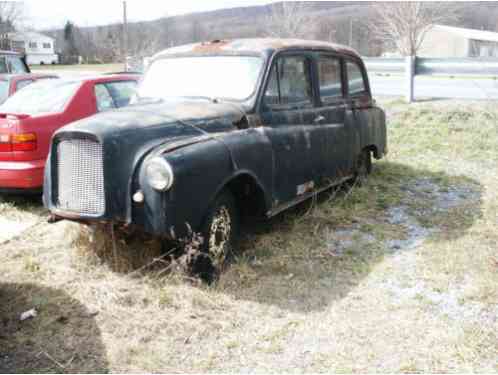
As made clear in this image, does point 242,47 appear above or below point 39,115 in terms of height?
above

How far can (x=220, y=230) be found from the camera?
447 cm

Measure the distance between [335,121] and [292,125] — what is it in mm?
943

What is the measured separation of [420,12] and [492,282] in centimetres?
2584

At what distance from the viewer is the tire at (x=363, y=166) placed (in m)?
7.13

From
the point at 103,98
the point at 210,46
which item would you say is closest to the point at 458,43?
the point at 103,98

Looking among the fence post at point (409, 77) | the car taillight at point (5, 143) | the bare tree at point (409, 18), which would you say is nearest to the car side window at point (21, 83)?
the car taillight at point (5, 143)

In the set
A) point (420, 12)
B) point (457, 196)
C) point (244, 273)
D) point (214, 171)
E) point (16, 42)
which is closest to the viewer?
point (214, 171)

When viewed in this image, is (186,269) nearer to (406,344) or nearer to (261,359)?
(261,359)

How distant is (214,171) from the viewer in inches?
165

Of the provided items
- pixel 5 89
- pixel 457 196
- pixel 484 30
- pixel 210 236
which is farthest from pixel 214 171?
pixel 484 30

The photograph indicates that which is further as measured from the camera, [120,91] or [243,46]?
[120,91]

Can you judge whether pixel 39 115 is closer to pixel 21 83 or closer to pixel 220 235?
pixel 21 83

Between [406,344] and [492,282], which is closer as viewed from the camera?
[406,344]

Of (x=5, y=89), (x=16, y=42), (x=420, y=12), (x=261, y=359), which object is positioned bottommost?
(x=261, y=359)
